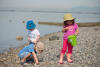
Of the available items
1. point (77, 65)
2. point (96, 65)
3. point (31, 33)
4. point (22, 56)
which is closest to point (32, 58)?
point (22, 56)

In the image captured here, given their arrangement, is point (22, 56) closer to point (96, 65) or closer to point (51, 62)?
point (51, 62)

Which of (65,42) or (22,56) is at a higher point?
(65,42)

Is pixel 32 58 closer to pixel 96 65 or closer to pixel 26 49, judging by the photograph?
pixel 26 49

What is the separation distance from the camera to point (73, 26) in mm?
8172

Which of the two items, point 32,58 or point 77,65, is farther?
point 32,58

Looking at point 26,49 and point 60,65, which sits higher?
point 26,49

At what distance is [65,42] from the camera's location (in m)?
8.20

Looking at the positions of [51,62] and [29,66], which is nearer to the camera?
[29,66]

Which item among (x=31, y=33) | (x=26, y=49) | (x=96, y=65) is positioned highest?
(x=31, y=33)

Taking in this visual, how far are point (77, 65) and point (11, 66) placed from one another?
106 inches

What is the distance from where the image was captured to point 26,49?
822 cm

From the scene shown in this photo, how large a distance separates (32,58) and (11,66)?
918 millimetres

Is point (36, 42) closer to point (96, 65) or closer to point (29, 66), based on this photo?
A: point (29, 66)

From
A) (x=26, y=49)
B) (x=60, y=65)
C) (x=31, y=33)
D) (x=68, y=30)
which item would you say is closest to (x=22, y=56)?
(x=26, y=49)
